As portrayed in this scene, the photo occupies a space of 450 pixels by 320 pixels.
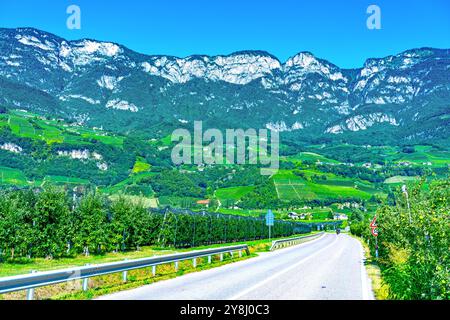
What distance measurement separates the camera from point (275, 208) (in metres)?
175

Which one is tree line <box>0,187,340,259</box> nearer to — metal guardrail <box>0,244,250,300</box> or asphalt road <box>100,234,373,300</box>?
metal guardrail <box>0,244,250,300</box>

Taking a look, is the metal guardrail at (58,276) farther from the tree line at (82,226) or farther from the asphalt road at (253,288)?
the tree line at (82,226)

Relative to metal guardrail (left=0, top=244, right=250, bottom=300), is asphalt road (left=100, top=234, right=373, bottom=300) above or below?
below

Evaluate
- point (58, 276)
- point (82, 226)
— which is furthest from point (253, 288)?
point (82, 226)

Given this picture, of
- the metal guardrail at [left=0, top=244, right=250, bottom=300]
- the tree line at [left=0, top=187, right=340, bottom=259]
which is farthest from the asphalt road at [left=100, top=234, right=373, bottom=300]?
the tree line at [left=0, top=187, right=340, bottom=259]

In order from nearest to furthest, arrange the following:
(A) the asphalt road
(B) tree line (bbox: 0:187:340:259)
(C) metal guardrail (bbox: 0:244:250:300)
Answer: (C) metal guardrail (bbox: 0:244:250:300) → (A) the asphalt road → (B) tree line (bbox: 0:187:340:259)

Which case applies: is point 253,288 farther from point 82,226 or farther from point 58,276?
point 82,226

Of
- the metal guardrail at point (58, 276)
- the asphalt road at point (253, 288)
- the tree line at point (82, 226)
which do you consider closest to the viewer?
the metal guardrail at point (58, 276)

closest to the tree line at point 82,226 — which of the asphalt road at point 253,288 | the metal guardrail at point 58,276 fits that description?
the metal guardrail at point 58,276

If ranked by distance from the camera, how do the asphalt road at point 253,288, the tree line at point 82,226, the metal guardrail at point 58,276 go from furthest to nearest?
the tree line at point 82,226
the asphalt road at point 253,288
the metal guardrail at point 58,276

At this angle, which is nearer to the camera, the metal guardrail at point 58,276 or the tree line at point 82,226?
the metal guardrail at point 58,276

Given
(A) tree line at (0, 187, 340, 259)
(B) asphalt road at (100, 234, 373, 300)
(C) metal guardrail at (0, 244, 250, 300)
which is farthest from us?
(A) tree line at (0, 187, 340, 259)
